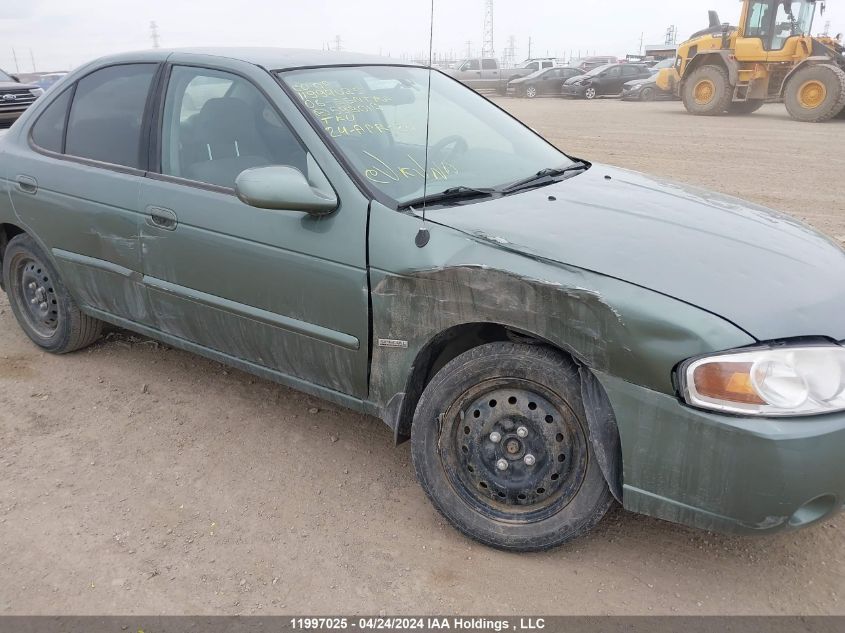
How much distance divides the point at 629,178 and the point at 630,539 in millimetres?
1644

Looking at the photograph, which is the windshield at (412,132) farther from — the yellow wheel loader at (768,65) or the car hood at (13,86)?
the yellow wheel loader at (768,65)

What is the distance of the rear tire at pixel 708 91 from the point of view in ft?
57.9

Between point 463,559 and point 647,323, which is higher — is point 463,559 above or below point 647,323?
below

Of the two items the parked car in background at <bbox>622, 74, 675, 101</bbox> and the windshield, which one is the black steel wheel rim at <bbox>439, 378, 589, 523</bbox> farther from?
the parked car in background at <bbox>622, 74, 675, 101</bbox>

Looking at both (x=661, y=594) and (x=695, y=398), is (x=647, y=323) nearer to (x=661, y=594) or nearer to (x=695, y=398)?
(x=695, y=398)

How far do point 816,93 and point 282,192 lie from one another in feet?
55.2

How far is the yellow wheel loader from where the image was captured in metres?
16.0

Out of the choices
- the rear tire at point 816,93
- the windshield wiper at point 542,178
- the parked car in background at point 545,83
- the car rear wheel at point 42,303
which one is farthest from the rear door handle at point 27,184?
the parked car in background at point 545,83

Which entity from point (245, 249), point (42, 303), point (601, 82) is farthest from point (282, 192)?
point (601, 82)

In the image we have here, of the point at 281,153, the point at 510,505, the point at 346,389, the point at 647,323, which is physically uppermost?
the point at 281,153

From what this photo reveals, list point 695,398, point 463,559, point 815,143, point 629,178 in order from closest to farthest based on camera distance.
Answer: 1. point 695,398
2. point 463,559
3. point 629,178
4. point 815,143

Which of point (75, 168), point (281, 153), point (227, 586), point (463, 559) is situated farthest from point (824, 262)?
point (75, 168)

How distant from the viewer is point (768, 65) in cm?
1711

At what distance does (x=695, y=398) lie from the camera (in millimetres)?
2123
